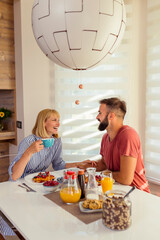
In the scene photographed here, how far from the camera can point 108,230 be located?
1034 millimetres

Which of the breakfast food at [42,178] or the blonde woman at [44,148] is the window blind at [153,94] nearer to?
the blonde woman at [44,148]

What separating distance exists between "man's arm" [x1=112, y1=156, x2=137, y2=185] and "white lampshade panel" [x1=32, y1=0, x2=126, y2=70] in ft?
2.29

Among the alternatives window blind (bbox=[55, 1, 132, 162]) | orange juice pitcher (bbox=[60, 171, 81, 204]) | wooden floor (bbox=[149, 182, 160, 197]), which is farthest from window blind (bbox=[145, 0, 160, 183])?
orange juice pitcher (bbox=[60, 171, 81, 204])

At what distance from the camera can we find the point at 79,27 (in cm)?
108

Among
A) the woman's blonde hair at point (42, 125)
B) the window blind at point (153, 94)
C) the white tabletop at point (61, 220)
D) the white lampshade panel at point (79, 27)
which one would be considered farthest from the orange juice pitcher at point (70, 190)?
the window blind at point (153, 94)

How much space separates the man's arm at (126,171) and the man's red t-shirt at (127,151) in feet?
0.11

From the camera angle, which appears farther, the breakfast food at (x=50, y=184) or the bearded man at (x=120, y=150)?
the bearded man at (x=120, y=150)

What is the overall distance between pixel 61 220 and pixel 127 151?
0.67 m

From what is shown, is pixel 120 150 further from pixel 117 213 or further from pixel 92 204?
pixel 117 213

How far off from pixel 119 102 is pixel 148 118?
104 cm

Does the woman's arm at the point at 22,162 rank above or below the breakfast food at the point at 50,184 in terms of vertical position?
above

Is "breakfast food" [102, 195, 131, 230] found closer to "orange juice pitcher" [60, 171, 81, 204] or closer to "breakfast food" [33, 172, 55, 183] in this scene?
"orange juice pitcher" [60, 171, 81, 204]

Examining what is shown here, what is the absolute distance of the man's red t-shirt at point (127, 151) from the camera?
1.64 m

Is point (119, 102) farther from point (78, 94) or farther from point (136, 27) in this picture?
point (136, 27)
